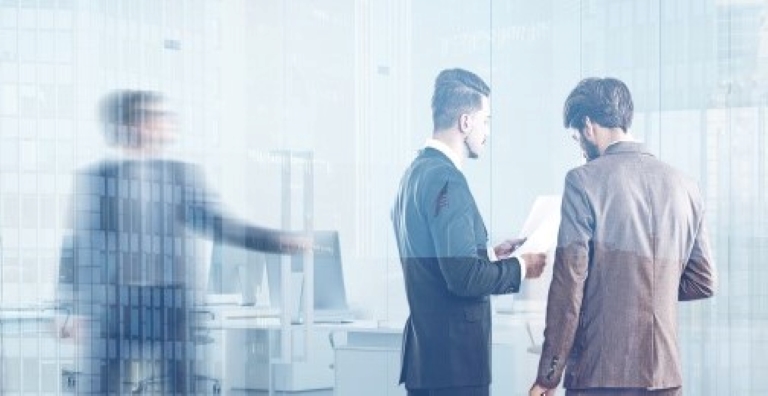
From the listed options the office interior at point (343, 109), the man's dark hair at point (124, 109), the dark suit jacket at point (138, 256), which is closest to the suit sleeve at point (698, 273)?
the office interior at point (343, 109)

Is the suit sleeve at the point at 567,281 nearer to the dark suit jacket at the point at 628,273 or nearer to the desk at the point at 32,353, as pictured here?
the dark suit jacket at the point at 628,273

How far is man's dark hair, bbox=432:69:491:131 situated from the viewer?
2.88 m

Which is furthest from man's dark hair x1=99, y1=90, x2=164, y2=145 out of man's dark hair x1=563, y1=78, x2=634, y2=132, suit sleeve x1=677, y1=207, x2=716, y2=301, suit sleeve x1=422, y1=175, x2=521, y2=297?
suit sleeve x1=677, y1=207, x2=716, y2=301

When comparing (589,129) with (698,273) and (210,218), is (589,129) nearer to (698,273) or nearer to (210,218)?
(698,273)

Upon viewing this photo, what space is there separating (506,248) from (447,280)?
24 centimetres

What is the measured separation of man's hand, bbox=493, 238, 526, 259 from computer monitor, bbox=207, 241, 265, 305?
0.68m

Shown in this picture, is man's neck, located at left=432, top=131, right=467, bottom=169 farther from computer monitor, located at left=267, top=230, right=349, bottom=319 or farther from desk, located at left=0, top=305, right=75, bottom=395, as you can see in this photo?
desk, located at left=0, top=305, right=75, bottom=395

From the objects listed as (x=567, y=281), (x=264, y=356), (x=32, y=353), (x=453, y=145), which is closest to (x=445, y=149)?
(x=453, y=145)

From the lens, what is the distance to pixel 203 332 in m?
3.16

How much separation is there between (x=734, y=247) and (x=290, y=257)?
1.20 m

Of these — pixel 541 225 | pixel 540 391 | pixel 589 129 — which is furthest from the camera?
pixel 541 225

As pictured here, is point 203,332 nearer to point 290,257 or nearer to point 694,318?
point 290,257

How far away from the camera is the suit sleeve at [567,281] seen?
2.53 m

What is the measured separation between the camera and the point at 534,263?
2.87 m
